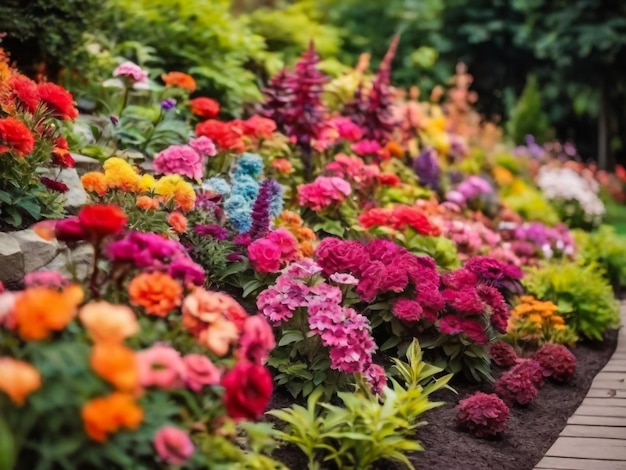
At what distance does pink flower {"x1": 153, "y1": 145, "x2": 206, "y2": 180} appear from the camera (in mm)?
4582

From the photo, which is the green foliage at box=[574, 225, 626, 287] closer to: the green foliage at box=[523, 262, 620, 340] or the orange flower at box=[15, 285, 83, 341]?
the green foliage at box=[523, 262, 620, 340]

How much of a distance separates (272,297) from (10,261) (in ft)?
4.40

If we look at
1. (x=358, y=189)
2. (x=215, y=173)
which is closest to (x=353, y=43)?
(x=358, y=189)

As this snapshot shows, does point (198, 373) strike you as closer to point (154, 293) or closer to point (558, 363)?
point (154, 293)

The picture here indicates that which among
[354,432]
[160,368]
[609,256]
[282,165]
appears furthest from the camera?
[609,256]

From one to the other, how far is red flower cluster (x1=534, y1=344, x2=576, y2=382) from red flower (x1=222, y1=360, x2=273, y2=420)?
2778 mm

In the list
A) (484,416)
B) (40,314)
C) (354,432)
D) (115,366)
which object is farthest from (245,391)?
(484,416)

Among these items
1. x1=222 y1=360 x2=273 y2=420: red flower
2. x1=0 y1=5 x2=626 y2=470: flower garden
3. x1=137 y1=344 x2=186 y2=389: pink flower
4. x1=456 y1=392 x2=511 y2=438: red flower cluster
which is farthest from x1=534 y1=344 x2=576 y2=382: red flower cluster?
x1=137 y1=344 x2=186 y2=389: pink flower

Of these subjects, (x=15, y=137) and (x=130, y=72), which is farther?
(x=130, y=72)

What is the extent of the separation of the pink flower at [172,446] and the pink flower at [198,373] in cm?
21

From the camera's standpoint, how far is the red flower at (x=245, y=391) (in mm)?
2469

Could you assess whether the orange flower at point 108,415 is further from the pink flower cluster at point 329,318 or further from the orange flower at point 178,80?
the orange flower at point 178,80

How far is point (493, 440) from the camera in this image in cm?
383

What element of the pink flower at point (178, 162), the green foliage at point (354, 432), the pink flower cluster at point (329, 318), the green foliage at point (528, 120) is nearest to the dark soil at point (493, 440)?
the green foliage at point (354, 432)
